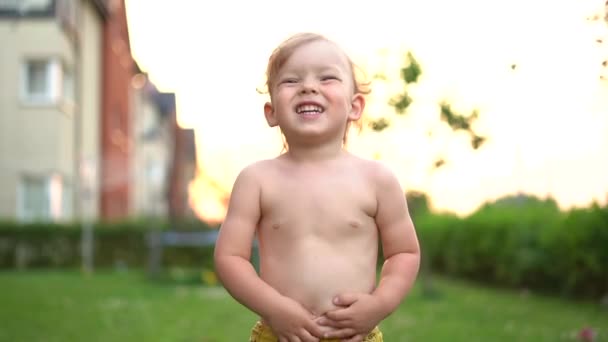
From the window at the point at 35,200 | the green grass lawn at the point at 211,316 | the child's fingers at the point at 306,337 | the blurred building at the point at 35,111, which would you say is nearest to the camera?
the child's fingers at the point at 306,337

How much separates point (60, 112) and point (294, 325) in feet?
65.2

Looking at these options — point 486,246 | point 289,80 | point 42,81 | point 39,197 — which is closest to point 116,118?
point 42,81

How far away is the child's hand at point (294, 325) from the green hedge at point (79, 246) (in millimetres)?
17221

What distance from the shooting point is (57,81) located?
70.0 ft

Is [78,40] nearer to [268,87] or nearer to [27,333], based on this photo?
[27,333]

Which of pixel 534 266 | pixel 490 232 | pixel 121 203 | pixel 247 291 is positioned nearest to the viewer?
pixel 247 291

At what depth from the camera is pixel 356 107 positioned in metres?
2.64

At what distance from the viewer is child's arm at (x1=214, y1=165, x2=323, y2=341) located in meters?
2.32

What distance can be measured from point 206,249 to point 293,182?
59.3 feet

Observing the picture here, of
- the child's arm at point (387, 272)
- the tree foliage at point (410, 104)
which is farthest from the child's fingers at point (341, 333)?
the tree foliage at point (410, 104)

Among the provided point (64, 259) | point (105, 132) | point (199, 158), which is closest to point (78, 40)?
point (105, 132)

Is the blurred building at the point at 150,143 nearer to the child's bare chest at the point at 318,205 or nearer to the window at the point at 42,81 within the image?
the window at the point at 42,81

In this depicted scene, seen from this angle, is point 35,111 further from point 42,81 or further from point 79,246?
point 79,246

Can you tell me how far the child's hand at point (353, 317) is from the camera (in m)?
2.33
